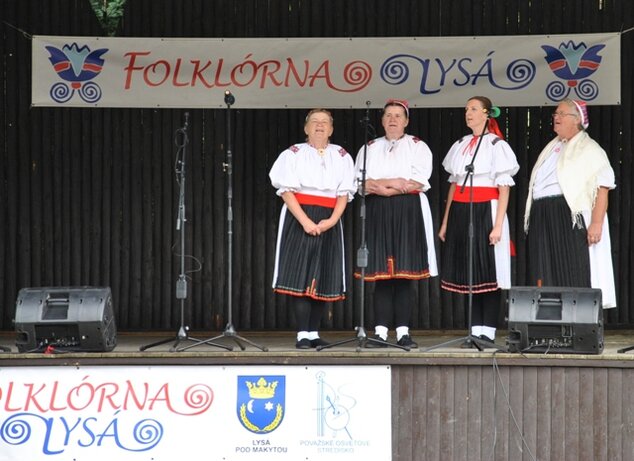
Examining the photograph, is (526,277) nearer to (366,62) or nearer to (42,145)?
(366,62)

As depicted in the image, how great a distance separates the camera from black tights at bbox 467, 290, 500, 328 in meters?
6.75

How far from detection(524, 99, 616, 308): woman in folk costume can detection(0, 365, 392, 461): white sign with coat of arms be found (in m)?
1.32

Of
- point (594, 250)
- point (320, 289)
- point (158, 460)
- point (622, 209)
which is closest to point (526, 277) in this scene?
point (622, 209)

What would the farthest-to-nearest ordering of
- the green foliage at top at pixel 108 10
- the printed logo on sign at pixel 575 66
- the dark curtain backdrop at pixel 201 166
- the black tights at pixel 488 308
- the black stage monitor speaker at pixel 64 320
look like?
the dark curtain backdrop at pixel 201 166, the printed logo on sign at pixel 575 66, the green foliage at top at pixel 108 10, the black tights at pixel 488 308, the black stage monitor speaker at pixel 64 320

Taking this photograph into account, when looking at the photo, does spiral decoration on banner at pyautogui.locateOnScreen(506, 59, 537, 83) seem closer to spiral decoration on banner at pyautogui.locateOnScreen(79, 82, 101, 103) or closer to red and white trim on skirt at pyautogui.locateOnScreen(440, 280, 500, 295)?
red and white trim on skirt at pyautogui.locateOnScreen(440, 280, 500, 295)

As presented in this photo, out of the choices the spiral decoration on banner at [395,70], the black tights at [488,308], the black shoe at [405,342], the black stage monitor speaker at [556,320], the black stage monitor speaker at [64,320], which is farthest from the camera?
the spiral decoration on banner at [395,70]

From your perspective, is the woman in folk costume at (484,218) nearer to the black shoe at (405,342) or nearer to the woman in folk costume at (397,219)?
the woman in folk costume at (397,219)

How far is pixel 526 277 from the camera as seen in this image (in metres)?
8.37

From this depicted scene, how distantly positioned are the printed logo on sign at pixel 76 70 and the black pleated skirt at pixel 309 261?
190 cm

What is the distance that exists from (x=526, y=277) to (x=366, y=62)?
208cm

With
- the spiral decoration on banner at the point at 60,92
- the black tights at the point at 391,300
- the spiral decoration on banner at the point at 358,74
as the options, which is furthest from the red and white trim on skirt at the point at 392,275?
the spiral decoration on banner at the point at 60,92

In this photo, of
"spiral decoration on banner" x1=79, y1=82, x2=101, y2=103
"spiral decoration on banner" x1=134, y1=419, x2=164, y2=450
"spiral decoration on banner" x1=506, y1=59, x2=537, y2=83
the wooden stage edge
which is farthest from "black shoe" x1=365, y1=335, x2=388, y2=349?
"spiral decoration on banner" x1=79, y1=82, x2=101, y2=103

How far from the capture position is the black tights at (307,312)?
6590 mm

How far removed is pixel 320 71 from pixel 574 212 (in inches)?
84.2
